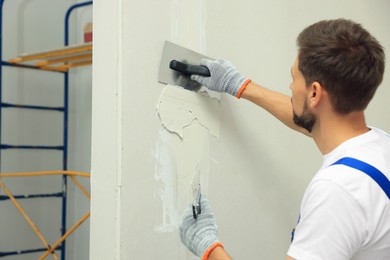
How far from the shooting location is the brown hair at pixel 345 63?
47.4 inches

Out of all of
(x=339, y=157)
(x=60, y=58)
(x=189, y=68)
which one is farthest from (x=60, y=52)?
(x=339, y=157)

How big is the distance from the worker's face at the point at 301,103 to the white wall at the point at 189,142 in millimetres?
379

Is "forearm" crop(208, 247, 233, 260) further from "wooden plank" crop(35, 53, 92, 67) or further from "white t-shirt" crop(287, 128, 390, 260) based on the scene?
"wooden plank" crop(35, 53, 92, 67)

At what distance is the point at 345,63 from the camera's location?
3.93 feet

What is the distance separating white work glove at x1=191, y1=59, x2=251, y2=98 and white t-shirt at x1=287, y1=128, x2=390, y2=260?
0.56m

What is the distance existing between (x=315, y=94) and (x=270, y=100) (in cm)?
44

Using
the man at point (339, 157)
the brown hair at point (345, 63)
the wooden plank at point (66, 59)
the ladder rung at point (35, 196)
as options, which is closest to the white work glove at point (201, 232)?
the man at point (339, 157)

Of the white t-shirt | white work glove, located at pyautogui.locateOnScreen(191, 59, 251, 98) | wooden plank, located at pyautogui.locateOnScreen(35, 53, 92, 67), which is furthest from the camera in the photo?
wooden plank, located at pyautogui.locateOnScreen(35, 53, 92, 67)

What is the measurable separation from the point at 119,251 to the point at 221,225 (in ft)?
1.62

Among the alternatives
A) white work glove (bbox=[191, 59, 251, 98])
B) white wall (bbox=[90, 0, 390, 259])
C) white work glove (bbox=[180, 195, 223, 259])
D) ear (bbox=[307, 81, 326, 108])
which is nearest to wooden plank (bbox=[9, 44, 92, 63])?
white wall (bbox=[90, 0, 390, 259])

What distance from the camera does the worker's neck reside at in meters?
1.24

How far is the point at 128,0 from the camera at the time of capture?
1312 millimetres

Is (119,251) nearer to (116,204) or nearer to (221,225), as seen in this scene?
(116,204)

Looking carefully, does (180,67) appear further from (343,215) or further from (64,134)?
(64,134)
